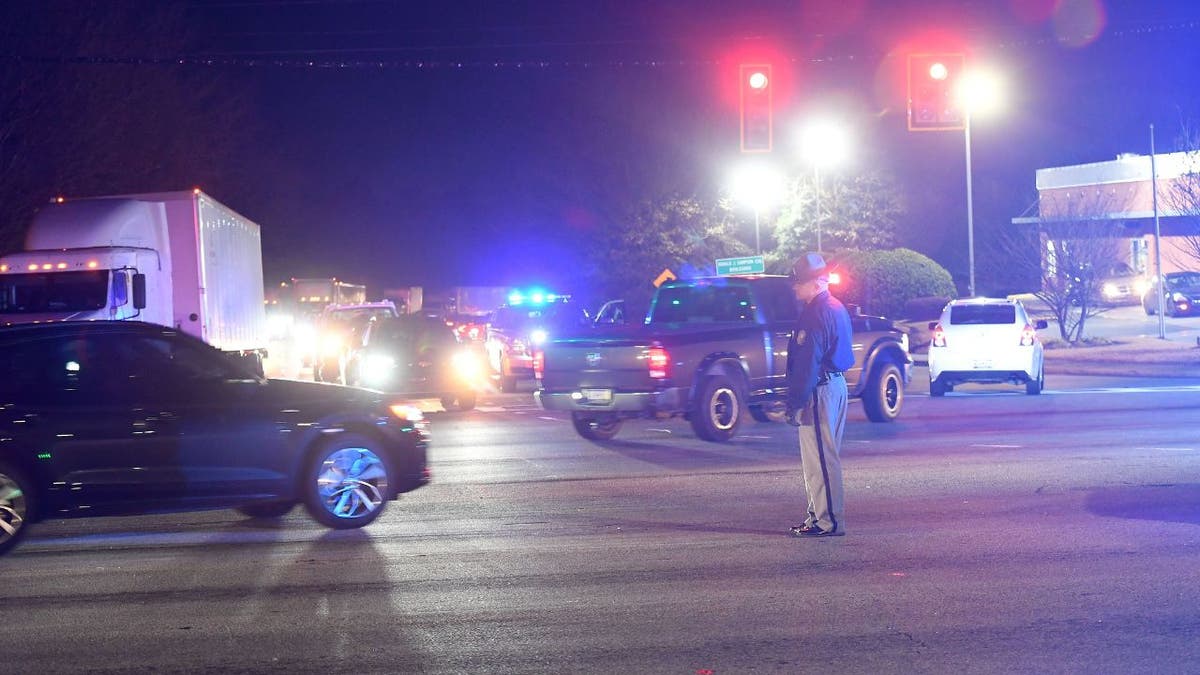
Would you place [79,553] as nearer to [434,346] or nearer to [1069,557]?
[1069,557]

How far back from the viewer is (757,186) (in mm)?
46594

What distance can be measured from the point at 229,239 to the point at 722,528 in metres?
21.8

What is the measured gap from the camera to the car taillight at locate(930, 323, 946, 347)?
23641 mm

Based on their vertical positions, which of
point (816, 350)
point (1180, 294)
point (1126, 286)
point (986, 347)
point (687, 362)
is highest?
point (1126, 286)

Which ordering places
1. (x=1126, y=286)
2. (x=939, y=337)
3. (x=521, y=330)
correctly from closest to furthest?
(x=939, y=337)
(x=521, y=330)
(x=1126, y=286)

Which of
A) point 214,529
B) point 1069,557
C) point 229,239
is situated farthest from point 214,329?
point 1069,557

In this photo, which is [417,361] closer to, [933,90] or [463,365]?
[463,365]

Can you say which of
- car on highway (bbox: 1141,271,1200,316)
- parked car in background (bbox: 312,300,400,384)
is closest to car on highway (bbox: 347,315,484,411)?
parked car in background (bbox: 312,300,400,384)

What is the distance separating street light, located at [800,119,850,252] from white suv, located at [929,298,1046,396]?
65.0ft

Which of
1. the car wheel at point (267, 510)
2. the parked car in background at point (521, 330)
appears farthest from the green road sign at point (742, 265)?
the car wheel at point (267, 510)

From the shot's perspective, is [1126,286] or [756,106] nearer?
[756,106]

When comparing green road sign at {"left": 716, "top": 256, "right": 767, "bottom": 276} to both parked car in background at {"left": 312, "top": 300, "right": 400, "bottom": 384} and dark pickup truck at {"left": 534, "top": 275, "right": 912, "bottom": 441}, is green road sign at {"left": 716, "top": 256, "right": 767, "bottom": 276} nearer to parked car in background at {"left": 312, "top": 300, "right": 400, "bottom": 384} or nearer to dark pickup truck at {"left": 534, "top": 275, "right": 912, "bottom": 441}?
parked car in background at {"left": 312, "top": 300, "right": 400, "bottom": 384}

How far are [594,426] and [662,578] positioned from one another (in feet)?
29.8

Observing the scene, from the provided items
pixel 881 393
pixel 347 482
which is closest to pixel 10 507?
pixel 347 482
